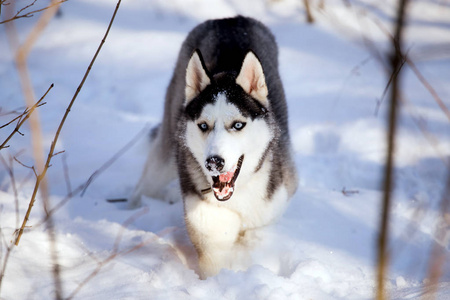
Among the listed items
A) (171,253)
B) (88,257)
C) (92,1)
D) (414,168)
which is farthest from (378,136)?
(92,1)

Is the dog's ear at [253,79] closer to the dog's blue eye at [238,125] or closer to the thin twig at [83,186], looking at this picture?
Answer: the dog's blue eye at [238,125]

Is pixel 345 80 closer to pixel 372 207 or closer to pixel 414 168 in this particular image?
pixel 414 168

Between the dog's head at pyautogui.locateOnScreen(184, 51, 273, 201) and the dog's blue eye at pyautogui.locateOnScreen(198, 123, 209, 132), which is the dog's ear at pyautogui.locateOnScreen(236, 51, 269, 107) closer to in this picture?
the dog's head at pyautogui.locateOnScreen(184, 51, 273, 201)

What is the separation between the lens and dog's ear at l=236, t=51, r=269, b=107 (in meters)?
2.53

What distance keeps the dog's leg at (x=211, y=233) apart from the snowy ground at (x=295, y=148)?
0.15 metres

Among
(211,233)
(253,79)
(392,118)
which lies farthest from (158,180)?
(392,118)

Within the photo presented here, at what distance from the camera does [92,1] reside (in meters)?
7.70

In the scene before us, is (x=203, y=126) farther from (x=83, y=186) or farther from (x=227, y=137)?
(x=83, y=186)

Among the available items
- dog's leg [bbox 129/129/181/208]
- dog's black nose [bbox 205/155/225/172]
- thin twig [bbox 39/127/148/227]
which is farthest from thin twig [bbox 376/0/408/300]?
dog's leg [bbox 129/129/181/208]

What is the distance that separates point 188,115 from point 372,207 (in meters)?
1.62

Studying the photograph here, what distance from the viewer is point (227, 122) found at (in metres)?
2.43

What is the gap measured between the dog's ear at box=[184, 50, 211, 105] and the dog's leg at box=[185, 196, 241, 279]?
0.65 m

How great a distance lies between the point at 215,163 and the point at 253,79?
0.69 metres

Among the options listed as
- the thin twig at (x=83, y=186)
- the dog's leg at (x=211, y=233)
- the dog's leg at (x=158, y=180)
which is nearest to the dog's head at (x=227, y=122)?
the dog's leg at (x=211, y=233)
